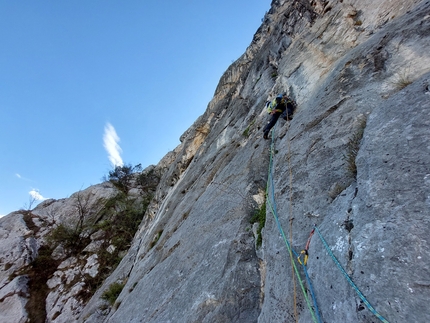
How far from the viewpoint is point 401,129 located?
3154mm

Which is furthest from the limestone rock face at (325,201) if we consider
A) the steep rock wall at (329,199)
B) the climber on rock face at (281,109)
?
the climber on rock face at (281,109)

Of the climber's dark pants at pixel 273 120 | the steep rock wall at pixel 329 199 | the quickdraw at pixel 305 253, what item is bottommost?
the quickdraw at pixel 305 253

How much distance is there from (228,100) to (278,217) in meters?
13.4

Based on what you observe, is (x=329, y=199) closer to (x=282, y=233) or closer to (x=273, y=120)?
(x=282, y=233)

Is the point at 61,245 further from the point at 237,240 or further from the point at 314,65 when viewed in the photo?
the point at 314,65

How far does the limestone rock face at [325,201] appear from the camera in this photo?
236cm

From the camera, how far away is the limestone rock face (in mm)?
2357

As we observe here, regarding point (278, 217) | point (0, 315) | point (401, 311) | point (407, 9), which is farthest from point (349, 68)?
point (0, 315)

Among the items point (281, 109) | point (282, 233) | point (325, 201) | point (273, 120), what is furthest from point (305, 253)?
point (281, 109)

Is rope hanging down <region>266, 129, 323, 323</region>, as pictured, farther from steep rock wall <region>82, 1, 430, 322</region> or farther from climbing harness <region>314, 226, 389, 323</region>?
climbing harness <region>314, 226, 389, 323</region>

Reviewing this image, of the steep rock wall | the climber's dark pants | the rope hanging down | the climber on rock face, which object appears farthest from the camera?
the climber's dark pants

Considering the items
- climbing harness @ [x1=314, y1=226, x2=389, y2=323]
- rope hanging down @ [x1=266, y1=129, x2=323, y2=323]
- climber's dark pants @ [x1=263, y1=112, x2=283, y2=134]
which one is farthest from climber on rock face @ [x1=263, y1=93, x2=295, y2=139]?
climbing harness @ [x1=314, y1=226, x2=389, y2=323]

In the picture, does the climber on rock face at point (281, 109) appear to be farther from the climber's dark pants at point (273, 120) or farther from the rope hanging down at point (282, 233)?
the rope hanging down at point (282, 233)

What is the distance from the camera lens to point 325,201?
3811mm
